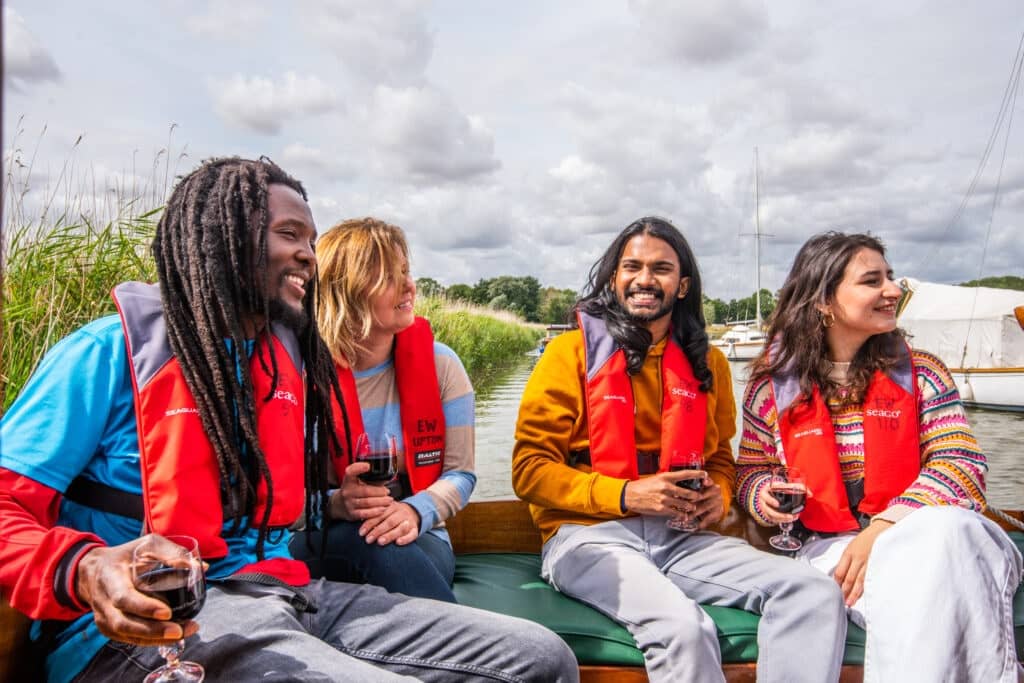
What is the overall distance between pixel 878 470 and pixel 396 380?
5.66 feet

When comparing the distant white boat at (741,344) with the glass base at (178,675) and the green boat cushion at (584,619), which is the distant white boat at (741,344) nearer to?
the green boat cushion at (584,619)

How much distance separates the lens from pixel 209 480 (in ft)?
5.87

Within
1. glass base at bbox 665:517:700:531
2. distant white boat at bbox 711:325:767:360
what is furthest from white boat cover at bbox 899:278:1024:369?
glass base at bbox 665:517:700:531

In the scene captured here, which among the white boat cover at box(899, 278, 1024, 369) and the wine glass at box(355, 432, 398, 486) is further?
the white boat cover at box(899, 278, 1024, 369)

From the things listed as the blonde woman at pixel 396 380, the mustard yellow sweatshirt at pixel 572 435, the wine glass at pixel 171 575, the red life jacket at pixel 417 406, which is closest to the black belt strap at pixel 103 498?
the wine glass at pixel 171 575

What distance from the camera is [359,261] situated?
8.77ft

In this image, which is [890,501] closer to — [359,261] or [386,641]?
[386,641]

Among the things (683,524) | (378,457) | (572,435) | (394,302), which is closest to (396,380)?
(394,302)

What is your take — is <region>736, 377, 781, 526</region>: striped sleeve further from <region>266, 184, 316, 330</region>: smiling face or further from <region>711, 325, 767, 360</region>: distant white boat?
<region>711, 325, 767, 360</region>: distant white boat

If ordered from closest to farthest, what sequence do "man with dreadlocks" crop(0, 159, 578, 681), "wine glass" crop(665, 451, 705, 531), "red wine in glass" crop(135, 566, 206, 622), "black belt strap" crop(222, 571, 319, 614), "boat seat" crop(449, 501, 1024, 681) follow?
"red wine in glass" crop(135, 566, 206, 622), "man with dreadlocks" crop(0, 159, 578, 681), "black belt strap" crop(222, 571, 319, 614), "boat seat" crop(449, 501, 1024, 681), "wine glass" crop(665, 451, 705, 531)

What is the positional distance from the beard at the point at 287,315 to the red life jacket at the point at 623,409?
1.13m

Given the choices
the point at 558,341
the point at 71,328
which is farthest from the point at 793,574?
the point at 71,328

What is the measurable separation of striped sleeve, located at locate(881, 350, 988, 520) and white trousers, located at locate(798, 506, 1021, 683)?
268 mm

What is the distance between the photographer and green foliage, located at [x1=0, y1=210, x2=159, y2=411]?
3701 millimetres
